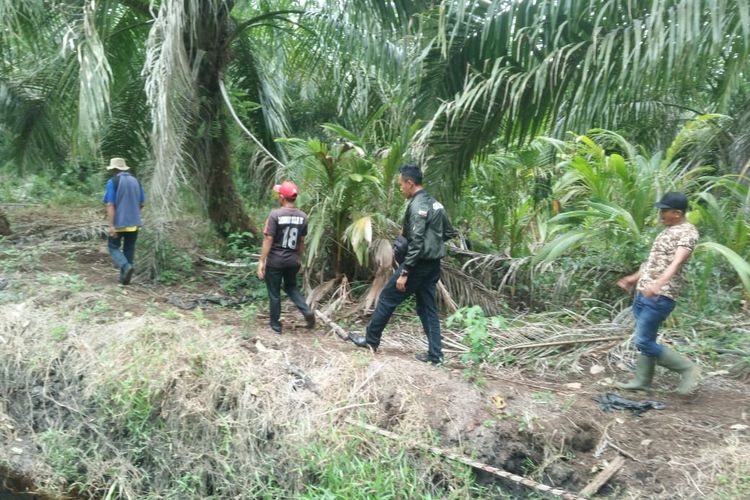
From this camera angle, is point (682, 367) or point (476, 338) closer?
point (682, 367)

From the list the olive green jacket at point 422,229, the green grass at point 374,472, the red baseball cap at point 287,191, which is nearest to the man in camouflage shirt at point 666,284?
the olive green jacket at point 422,229

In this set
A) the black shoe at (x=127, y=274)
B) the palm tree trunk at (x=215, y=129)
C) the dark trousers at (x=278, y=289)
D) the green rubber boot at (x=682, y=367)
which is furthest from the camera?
the palm tree trunk at (x=215, y=129)

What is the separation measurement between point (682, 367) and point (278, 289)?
3556mm

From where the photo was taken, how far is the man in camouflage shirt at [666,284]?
16.6 feet

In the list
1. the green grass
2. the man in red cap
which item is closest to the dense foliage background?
the man in red cap

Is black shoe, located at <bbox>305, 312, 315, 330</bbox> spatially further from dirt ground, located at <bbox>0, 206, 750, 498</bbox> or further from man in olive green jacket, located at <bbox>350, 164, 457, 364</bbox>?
man in olive green jacket, located at <bbox>350, 164, 457, 364</bbox>

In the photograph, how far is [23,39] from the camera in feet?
26.7

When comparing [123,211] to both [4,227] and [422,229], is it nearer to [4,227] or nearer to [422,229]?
[4,227]

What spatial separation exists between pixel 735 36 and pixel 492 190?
14.8 feet

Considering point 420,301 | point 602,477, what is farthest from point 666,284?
point 420,301

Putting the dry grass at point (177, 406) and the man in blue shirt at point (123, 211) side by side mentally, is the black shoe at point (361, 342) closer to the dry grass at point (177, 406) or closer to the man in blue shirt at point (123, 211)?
the dry grass at point (177, 406)

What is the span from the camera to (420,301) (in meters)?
6.05

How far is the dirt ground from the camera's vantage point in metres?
4.61

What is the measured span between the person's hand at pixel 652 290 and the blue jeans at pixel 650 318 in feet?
0.26
